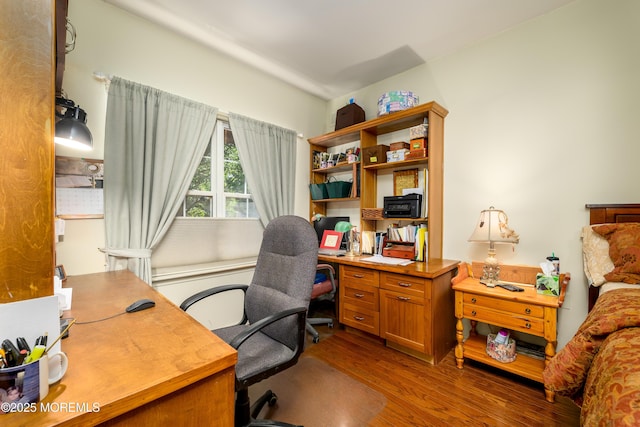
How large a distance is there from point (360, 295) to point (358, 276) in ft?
0.58

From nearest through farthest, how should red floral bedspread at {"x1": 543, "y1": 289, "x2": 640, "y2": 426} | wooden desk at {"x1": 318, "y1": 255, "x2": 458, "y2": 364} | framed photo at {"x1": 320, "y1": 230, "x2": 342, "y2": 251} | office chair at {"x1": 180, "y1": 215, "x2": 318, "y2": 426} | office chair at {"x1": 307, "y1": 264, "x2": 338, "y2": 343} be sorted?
red floral bedspread at {"x1": 543, "y1": 289, "x2": 640, "y2": 426}, office chair at {"x1": 180, "y1": 215, "x2": 318, "y2": 426}, wooden desk at {"x1": 318, "y1": 255, "x2": 458, "y2": 364}, office chair at {"x1": 307, "y1": 264, "x2": 338, "y2": 343}, framed photo at {"x1": 320, "y1": 230, "x2": 342, "y2": 251}

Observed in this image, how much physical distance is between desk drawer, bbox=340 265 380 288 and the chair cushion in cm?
120

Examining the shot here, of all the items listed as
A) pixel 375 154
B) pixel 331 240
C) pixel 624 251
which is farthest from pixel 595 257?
pixel 331 240

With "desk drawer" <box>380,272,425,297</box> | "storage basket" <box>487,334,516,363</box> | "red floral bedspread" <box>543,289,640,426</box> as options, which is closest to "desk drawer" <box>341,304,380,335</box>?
"desk drawer" <box>380,272,425,297</box>

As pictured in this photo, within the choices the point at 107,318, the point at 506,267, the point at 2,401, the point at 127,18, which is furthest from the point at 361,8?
the point at 2,401

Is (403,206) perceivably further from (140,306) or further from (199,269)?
(140,306)

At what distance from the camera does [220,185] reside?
8.60ft

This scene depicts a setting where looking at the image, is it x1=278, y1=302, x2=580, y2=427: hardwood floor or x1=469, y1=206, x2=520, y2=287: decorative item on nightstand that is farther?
x1=469, y1=206, x2=520, y2=287: decorative item on nightstand

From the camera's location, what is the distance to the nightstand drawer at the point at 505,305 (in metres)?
1.76

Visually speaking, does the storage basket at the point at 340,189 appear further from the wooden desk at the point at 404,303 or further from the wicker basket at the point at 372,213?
the wooden desk at the point at 404,303

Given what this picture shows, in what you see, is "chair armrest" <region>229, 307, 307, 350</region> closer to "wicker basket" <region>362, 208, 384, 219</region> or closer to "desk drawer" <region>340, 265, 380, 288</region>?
"desk drawer" <region>340, 265, 380, 288</region>

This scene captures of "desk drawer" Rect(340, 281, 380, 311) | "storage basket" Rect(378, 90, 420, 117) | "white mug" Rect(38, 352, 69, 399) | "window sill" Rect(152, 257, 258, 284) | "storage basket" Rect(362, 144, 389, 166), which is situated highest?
"storage basket" Rect(378, 90, 420, 117)

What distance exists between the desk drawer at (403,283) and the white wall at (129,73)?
2.10 m

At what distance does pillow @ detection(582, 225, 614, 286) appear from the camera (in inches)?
65.6
